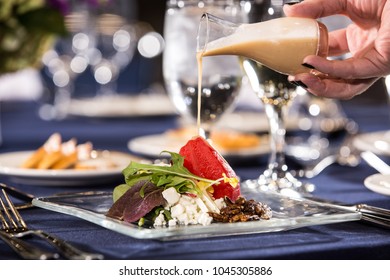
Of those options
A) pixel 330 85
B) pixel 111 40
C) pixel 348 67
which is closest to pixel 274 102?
pixel 330 85

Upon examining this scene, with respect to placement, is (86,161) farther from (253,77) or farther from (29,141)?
(29,141)

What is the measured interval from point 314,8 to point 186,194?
17.7 inches

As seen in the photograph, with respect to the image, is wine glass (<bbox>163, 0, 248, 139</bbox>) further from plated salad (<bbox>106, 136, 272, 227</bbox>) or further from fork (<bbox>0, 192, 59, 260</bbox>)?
fork (<bbox>0, 192, 59, 260</bbox>)

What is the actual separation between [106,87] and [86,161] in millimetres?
2837

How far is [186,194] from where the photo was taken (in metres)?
1.10

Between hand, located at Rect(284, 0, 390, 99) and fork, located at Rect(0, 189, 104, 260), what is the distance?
20.1 inches

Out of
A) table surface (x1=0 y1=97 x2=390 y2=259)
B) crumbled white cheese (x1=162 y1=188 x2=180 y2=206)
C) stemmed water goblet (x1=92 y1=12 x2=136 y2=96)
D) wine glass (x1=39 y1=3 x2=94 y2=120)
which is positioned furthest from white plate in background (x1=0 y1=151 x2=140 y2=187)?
stemmed water goblet (x1=92 y1=12 x2=136 y2=96)

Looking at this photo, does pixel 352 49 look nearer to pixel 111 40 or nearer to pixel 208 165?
pixel 208 165

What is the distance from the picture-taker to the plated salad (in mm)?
1053

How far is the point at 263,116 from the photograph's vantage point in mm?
2625

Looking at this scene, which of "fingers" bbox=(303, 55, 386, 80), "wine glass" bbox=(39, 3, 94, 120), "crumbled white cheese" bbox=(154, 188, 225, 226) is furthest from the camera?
"wine glass" bbox=(39, 3, 94, 120)

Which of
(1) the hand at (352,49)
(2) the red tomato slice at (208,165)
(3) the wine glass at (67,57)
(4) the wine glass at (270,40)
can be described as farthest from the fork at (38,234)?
(3) the wine glass at (67,57)

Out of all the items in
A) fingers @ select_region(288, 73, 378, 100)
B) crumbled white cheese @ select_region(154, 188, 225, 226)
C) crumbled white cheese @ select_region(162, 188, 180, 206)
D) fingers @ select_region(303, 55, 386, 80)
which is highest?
fingers @ select_region(303, 55, 386, 80)
